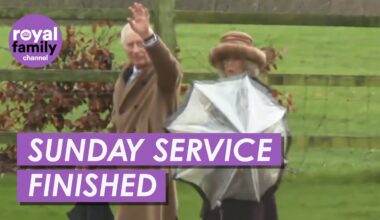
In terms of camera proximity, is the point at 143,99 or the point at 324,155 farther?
the point at 324,155

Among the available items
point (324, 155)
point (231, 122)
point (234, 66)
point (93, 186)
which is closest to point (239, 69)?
point (234, 66)

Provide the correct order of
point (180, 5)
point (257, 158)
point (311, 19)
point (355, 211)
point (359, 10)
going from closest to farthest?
1. point (257, 158)
2. point (311, 19)
3. point (355, 211)
4. point (359, 10)
5. point (180, 5)

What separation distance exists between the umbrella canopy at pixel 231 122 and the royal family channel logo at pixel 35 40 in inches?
93.9

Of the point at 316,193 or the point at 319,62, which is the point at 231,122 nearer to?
the point at 316,193

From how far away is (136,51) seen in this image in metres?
4.59

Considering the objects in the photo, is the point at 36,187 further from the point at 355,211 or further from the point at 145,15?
the point at 355,211

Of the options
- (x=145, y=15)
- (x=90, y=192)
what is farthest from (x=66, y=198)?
(x=145, y=15)

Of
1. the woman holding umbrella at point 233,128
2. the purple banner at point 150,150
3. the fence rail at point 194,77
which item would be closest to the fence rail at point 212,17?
the fence rail at point 194,77

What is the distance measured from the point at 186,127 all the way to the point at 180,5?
38.2 feet

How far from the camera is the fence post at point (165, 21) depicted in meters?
6.45

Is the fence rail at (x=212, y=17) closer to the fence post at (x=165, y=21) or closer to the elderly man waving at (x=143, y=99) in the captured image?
the fence post at (x=165, y=21)

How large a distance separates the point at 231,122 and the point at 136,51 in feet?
1.83

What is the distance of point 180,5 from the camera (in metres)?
15.9

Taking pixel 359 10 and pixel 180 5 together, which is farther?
pixel 180 5
